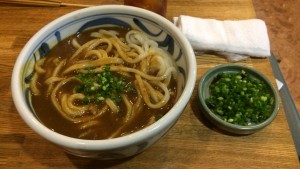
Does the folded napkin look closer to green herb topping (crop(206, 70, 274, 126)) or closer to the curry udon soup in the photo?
green herb topping (crop(206, 70, 274, 126))

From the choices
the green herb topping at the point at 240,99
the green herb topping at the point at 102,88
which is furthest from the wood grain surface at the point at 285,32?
the green herb topping at the point at 102,88

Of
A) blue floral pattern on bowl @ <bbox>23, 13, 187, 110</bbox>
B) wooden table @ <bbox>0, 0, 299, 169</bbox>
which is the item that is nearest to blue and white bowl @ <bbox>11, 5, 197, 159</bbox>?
blue floral pattern on bowl @ <bbox>23, 13, 187, 110</bbox>

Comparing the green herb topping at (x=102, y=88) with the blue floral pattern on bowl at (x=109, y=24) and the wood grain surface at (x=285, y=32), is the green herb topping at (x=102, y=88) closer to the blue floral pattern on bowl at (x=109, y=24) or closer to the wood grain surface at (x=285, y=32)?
the blue floral pattern on bowl at (x=109, y=24)

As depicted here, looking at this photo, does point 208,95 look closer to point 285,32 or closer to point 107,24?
point 107,24

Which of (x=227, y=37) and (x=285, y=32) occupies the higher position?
(x=227, y=37)

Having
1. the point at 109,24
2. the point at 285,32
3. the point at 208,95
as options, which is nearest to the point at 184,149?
the point at 208,95

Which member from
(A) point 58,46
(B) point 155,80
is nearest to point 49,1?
(A) point 58,46
